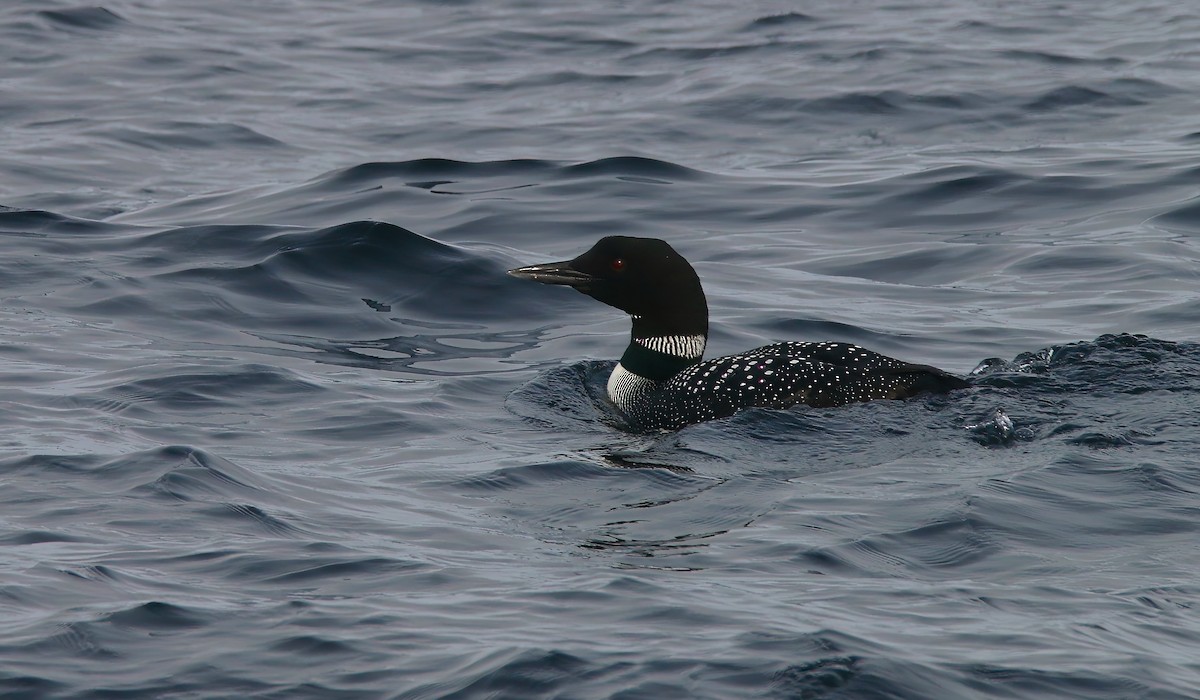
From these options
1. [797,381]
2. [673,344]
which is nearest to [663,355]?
[673,344]

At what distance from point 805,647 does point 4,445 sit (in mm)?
3318

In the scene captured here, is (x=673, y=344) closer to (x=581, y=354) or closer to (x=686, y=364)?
(x=686, y=364)

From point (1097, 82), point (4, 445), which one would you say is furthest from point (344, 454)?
point (1097, 82)

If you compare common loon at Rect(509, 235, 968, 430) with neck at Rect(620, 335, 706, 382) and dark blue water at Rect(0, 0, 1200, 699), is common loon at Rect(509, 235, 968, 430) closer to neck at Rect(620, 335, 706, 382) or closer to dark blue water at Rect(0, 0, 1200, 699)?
neck at Rect(620, 335, 706, 382)

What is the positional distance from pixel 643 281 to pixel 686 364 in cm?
41

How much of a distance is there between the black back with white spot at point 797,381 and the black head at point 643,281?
467 mm

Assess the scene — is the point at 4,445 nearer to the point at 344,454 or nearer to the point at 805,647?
the point at 344,454

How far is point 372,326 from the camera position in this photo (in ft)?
28.4

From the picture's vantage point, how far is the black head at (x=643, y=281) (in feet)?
23.6

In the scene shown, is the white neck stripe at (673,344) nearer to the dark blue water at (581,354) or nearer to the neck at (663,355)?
the neck at (663,355)

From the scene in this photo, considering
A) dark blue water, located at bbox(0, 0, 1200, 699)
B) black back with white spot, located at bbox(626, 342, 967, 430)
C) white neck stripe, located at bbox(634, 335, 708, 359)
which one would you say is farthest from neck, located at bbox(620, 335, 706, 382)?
black back with white spot, located at bbox(626, 342, 967, 430)

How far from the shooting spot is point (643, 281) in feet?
23.7

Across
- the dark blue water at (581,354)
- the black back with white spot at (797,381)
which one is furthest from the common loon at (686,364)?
the dark blue water at (581,354)

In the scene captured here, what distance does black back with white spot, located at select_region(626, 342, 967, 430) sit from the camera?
650cm
